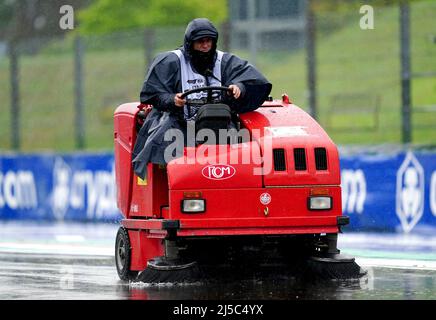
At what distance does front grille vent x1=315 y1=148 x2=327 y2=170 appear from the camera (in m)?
11.6

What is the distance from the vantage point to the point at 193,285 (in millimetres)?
11508

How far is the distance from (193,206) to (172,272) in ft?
1.95

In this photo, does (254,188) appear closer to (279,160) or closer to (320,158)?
(279,160)

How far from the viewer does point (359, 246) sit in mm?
17594

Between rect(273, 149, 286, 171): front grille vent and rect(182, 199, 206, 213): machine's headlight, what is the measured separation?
0.70 meters

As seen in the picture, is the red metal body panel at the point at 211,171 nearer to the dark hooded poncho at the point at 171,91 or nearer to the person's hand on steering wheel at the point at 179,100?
the dark hooded poncho at the point at 171,91

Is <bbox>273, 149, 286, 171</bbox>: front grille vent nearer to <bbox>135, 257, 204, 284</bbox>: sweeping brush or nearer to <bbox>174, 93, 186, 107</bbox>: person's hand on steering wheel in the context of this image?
<bbox>174, 93, 186, 107</bbox>: person's hand on steering wheel

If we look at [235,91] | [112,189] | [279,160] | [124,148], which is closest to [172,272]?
[279,160]

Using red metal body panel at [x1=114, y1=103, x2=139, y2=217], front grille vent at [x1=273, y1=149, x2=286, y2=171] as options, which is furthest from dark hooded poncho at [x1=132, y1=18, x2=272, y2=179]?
front grille vent at [x1=273, y1=149, x2=286, y2=171]

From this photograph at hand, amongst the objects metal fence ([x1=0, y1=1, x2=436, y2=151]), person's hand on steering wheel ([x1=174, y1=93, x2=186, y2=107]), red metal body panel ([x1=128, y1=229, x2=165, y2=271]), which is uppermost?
metal fence ([x1=0, y1=1, x2=436, y2=151])

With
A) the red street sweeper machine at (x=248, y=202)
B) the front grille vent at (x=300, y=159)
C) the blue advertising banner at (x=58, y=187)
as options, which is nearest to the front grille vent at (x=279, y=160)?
the red street sweeper machine at (x=248, y=202)

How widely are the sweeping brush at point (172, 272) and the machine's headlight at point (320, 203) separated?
1.11 metres
